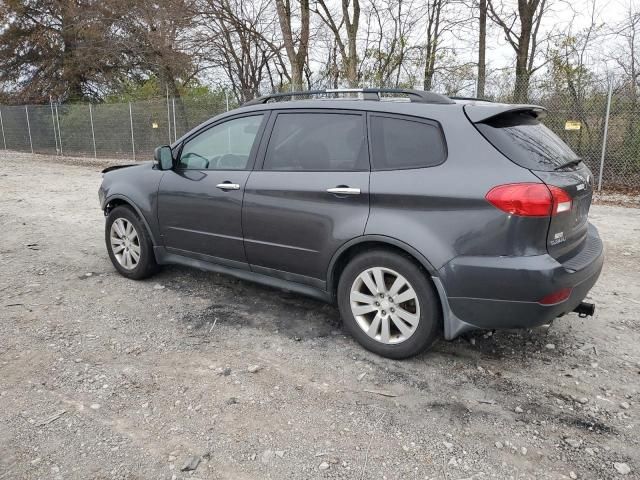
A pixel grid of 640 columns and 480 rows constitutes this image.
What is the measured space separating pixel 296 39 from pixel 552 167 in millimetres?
16070

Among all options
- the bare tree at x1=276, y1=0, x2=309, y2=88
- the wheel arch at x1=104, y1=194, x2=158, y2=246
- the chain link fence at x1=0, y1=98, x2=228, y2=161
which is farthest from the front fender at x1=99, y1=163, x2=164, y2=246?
the bare tree at x1=276, y1=0, x2=309, y2=88

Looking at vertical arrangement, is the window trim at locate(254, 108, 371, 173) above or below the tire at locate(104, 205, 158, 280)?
above

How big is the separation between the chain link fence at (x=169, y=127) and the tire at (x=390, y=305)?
7890 millimetres

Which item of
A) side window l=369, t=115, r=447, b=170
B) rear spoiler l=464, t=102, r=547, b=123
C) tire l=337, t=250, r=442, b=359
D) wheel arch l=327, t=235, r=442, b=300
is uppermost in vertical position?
rear spoiler l=464, t=102, r=547, b=123

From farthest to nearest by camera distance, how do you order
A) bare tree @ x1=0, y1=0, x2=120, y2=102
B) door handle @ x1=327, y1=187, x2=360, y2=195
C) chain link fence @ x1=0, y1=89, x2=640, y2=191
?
bare tree @ x1=0, y1=0, x2=120, y2=102 → chain link fence @ x1=0, y1=89, x2=640, y2=191 → door handle @ x1=327, y1=187, x2=360, y2=195

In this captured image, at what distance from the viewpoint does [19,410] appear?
2.73m

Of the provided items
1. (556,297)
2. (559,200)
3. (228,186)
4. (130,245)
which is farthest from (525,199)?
(130,245)

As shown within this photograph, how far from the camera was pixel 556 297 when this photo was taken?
2801mm

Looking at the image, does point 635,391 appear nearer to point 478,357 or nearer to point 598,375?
point 598,375

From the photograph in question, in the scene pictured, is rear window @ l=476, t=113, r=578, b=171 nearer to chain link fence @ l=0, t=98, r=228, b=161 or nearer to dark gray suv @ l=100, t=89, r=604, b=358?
dark gray suv @ l=100, t=89, r=604, b=358

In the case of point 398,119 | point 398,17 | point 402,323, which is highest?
point 398,17

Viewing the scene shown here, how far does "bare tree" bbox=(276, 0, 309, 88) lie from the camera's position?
16609mm

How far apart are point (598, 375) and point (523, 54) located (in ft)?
41.3

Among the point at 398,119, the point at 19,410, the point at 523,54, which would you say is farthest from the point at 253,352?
the point at 523,54
